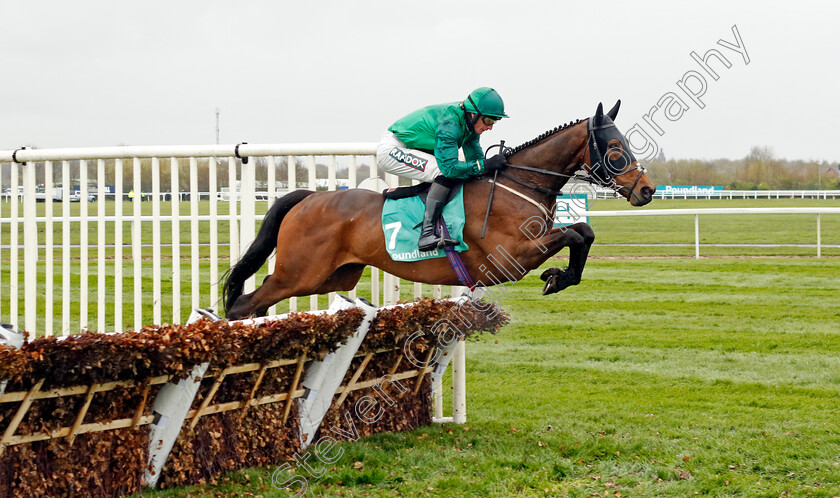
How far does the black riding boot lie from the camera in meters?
4.46

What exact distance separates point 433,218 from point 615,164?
928 mm

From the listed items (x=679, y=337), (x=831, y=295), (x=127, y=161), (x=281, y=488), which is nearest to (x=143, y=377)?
(x=281, y=488)

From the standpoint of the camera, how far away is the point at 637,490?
3.71 meters

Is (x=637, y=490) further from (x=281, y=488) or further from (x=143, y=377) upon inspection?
(x=143, y=377)

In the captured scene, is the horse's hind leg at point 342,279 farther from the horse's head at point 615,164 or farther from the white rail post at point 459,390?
the horse's head at point 615,164

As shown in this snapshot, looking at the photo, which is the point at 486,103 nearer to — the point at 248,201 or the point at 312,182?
the point at 312,182

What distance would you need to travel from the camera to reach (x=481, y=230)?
4.55 m

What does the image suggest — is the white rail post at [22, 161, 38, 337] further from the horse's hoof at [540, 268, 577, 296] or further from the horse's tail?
the horse's hoof at [540, 268, 577, 296]

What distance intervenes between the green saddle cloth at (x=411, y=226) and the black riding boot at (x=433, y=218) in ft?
0.16

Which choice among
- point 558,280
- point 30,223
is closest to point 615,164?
point 558,280

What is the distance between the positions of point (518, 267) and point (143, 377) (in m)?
1.94

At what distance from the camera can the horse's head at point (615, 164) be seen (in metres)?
4.34

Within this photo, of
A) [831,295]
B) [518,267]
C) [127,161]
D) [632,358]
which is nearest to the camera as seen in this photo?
[518,267]

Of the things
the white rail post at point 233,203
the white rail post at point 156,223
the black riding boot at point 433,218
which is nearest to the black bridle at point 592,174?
the black riding boot at point 433,218
